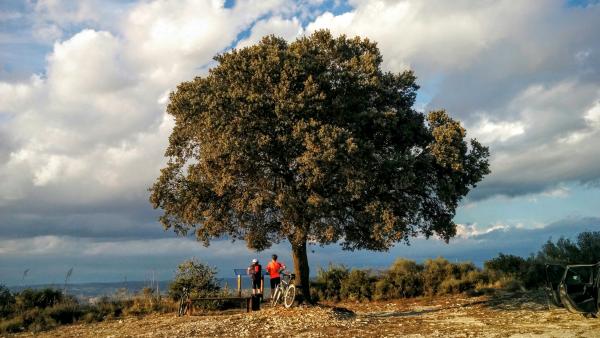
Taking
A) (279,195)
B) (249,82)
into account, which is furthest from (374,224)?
(249,82)

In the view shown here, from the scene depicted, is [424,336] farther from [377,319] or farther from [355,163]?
[355,163]

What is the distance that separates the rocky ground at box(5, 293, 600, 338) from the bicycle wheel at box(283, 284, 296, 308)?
1.51ft

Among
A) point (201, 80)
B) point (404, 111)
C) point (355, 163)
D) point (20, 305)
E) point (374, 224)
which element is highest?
point (201, 80)

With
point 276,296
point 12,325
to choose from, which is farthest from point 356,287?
point 12,325

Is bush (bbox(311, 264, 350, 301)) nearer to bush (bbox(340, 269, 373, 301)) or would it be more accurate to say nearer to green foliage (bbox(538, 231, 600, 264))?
bush (bbox(340, 269, 373, 301))

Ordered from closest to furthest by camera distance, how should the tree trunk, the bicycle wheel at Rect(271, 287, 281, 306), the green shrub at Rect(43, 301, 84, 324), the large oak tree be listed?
1. the large oak tree
2. the tree trunk
3. the bicycle wheel at Rect(271, 287, 281, 306)
4. the green shrub at Rect(43, 301, 84, 324)

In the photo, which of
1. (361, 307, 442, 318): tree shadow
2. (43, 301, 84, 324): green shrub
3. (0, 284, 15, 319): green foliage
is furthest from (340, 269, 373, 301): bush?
(0, 284, 15, 319): green foliage

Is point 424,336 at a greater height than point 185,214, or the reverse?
point 185,214

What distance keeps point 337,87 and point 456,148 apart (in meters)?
5.84

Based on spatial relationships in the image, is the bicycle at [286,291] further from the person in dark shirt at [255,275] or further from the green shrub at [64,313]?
the green shrub at [64,313]

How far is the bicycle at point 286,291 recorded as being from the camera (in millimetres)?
24833

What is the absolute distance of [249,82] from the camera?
2406 centimetres

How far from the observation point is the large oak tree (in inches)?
896

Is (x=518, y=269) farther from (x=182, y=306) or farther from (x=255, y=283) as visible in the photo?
(x=182, y=306)
